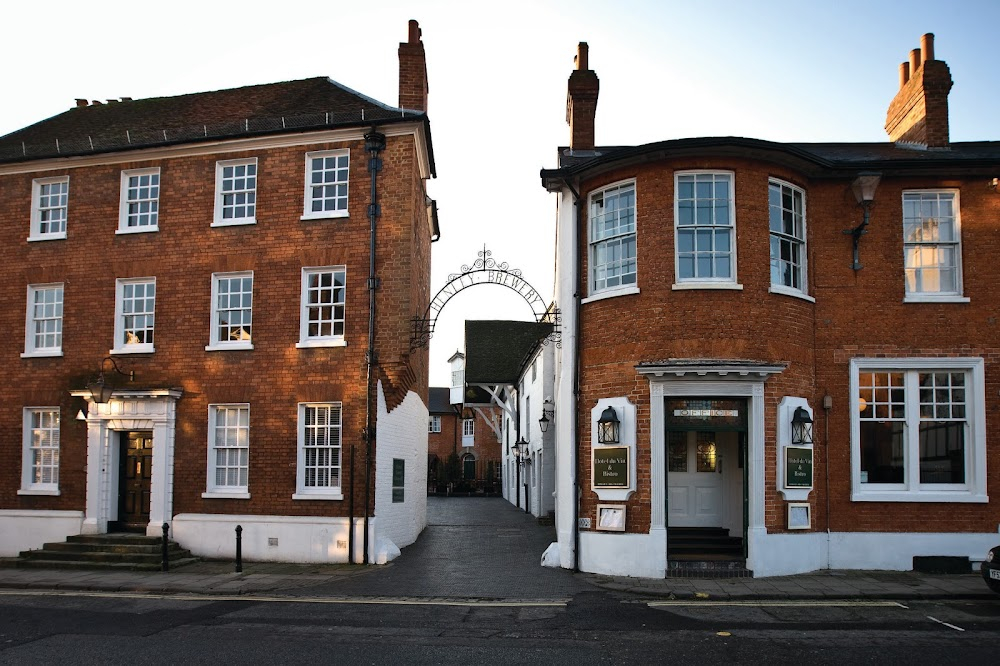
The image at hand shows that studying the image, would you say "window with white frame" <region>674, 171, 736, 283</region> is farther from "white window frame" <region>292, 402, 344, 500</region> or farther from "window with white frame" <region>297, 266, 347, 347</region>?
"white window frame" <region>292, 402, 344, 500</region>

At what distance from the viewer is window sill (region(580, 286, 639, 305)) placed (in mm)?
15516

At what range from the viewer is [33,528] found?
19562mm

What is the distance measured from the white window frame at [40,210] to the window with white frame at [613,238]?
515 inches

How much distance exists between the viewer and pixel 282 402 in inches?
732

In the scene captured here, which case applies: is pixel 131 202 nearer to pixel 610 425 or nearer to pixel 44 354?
pixel 44 354

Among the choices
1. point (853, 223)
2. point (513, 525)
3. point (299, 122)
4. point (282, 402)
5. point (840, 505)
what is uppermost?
point (299, 122)

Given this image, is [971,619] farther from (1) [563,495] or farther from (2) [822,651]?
(1) [563,495]

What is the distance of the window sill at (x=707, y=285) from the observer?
1500 centimetres

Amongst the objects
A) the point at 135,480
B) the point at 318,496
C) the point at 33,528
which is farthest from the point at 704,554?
the point at 33,528

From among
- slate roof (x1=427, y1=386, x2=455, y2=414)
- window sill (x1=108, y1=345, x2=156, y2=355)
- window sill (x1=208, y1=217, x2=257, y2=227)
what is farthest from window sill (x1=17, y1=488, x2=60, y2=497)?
slate roof (x1=427, y1=386, x2=455, y2=414)

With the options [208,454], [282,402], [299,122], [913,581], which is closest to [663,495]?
[913,581]


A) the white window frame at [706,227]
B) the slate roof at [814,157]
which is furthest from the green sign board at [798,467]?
the slate roof at [814,157]

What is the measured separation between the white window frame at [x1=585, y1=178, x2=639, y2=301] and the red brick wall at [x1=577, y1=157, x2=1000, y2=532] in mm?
111

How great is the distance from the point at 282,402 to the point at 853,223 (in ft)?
40.9
